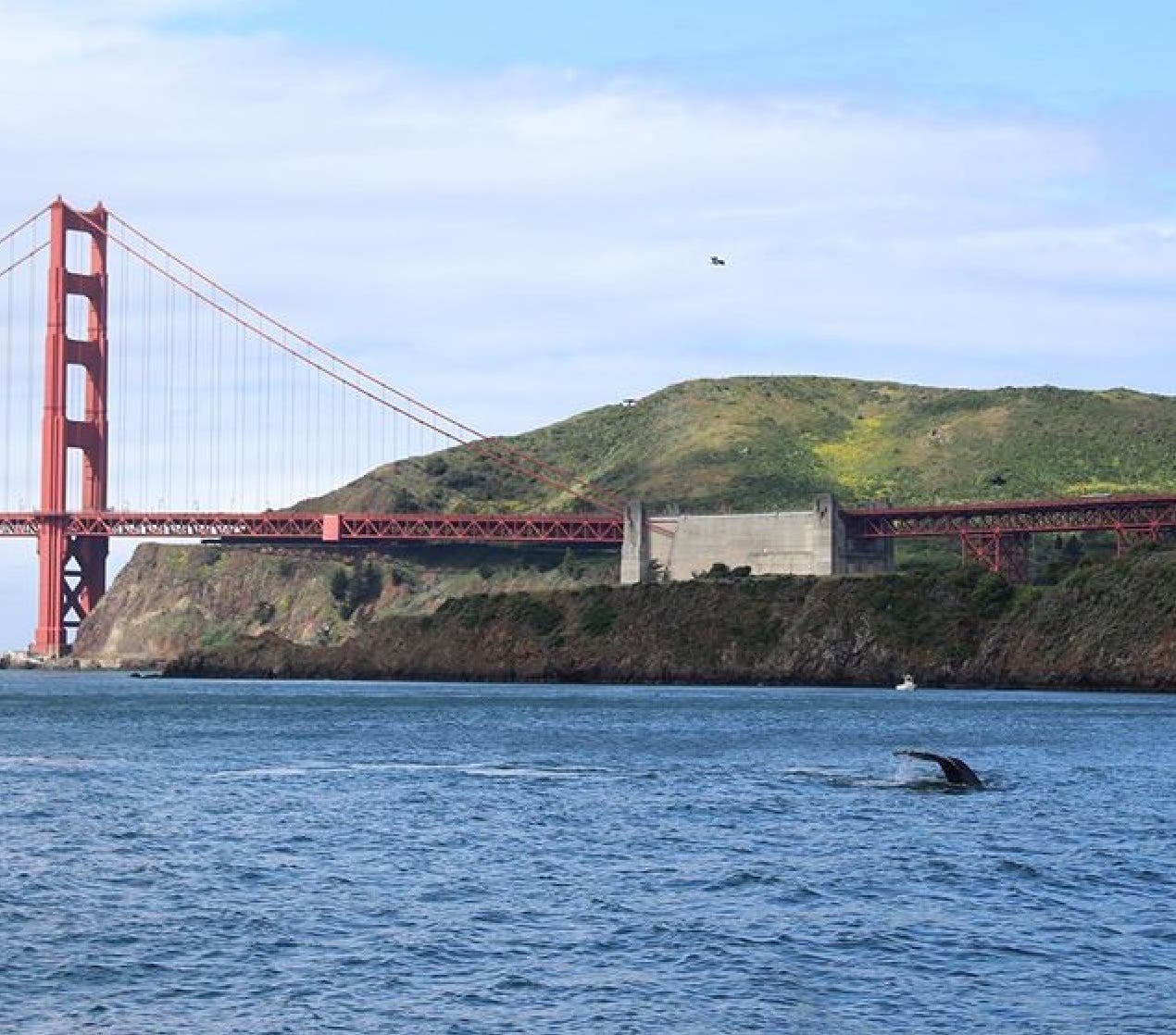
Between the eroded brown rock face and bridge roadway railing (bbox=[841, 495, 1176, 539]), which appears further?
bridge roadway railing (bbox=[841, 495, 1176, 539])

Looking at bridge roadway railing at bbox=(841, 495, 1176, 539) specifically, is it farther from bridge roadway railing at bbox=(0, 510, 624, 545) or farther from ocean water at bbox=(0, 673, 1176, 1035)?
ocean water at bbox=(0, 673, 1176, 1035)

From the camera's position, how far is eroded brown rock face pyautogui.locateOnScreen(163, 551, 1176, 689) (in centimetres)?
14338

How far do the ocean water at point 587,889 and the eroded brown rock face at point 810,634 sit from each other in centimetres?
5858

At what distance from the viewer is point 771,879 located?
4419 cm

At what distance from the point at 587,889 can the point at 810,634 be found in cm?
12369

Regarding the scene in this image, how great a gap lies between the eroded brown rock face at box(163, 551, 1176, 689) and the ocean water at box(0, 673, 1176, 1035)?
5858 centimetres

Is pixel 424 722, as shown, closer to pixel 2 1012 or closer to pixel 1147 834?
pixel 1147 834

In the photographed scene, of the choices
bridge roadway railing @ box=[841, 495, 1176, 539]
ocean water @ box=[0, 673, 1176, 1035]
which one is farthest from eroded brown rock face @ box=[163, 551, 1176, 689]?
ocean water @ box=[0, 673, 1176, 1035]

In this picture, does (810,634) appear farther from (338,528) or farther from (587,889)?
(587,889)

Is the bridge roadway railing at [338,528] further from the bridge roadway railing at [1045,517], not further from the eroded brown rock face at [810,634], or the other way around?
the bridge roadway railing at [1045,517]

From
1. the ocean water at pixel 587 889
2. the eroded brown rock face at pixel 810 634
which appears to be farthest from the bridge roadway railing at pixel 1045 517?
the ocean water at pixel 587 889

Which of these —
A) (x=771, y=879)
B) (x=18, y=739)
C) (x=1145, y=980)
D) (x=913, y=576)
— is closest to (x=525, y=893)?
(x=771, y=879)

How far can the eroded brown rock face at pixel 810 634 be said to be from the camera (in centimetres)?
14338

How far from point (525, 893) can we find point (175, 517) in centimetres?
15421
